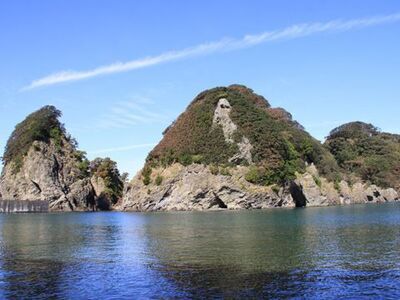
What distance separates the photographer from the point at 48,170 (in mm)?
174000

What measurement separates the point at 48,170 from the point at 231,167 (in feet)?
233

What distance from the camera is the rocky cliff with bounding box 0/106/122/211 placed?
6732 inches

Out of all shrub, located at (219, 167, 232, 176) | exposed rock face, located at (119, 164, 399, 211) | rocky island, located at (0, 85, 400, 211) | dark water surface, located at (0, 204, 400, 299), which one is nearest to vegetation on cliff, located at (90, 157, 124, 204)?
rocky island, located at (0, 85, 400, 211)

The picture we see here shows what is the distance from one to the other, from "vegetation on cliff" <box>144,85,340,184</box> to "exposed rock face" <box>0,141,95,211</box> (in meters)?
34.9

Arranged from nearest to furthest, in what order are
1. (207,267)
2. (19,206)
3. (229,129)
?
(207,267) < (19,206) < (229,129)

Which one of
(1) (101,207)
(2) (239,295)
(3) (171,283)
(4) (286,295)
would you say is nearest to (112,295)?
(3) (171,283)

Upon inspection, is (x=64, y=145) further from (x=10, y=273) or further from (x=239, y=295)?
(x=239, y=295)

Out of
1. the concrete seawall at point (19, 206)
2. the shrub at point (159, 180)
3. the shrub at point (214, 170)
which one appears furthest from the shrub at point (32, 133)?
the shrub at point (214, 170)

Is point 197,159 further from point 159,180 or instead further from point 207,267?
point 207,267

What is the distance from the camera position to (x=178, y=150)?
154000 millimetres

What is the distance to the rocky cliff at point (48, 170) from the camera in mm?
171000

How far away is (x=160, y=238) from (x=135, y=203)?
340 ft

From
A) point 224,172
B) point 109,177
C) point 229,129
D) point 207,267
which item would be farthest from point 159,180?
point 207,267

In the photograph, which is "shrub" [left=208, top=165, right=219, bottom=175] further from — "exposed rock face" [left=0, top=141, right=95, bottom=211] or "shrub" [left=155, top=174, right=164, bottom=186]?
"exposed rock face" [left=0, top=141, right=95, bottom=211]
